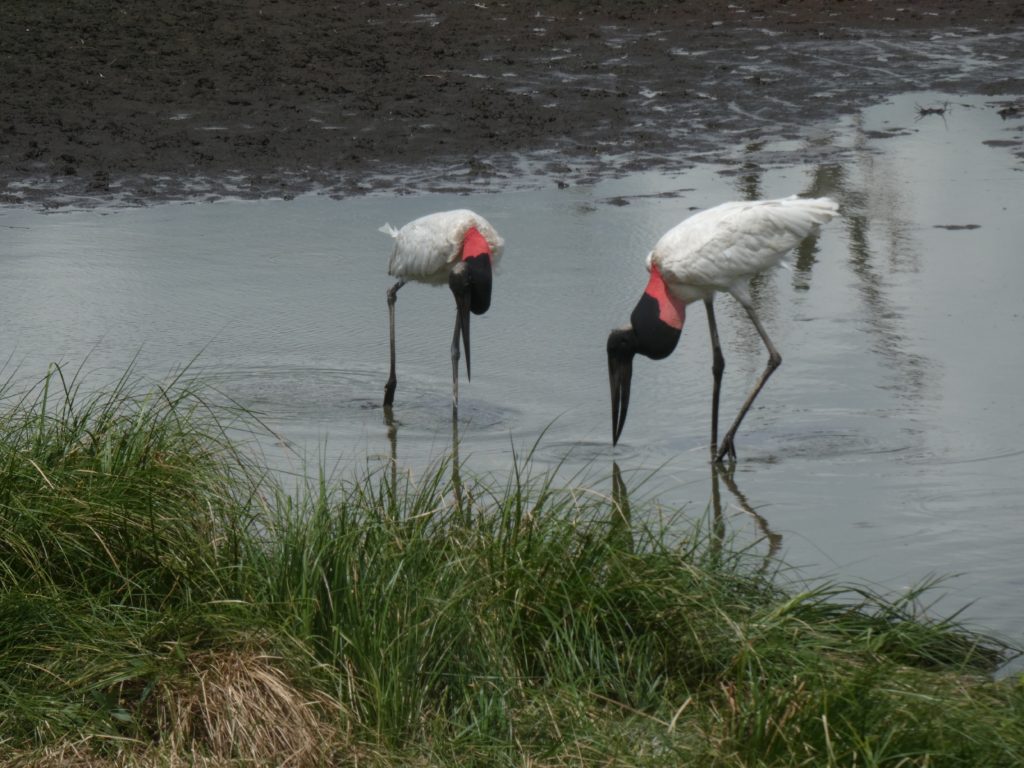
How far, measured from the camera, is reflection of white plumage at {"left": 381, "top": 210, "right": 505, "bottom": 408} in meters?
7.65

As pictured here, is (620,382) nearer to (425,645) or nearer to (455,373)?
(455,373)

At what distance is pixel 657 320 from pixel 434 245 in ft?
4.79

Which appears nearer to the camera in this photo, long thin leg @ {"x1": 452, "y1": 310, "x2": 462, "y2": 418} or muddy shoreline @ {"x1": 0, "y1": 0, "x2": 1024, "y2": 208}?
long thin leg @ {"x1": 452, "y1": 310, "x2": 462, "y2": 418}

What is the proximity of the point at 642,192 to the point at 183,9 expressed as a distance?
25.4ft

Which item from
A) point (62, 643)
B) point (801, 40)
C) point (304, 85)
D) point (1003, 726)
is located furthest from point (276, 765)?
point (801, 40)

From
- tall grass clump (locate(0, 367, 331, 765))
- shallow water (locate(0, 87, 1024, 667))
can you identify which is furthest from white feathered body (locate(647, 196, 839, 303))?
tall grass clump (locate(0, 367, 331, 765))

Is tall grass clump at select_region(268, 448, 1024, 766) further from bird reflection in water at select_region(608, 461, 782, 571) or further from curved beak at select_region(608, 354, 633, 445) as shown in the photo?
curved beak at select_region(608, 354, 633, 445)

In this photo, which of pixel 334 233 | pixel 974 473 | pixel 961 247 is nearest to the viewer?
pixel 974 473

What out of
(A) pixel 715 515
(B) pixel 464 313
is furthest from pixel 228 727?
(B) pixel 464 313

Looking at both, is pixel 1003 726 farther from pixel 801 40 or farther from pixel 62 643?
pixel 801 40

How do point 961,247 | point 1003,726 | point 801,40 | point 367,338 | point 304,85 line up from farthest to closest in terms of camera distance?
point 801,40 < point 304,85 < point 961,247 < point 367,338 < point 1003,726

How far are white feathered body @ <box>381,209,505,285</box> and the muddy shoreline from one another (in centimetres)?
360

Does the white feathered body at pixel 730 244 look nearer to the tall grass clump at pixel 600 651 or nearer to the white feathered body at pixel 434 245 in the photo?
the white feathered body at pixel 434 245

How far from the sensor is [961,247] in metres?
9.52
